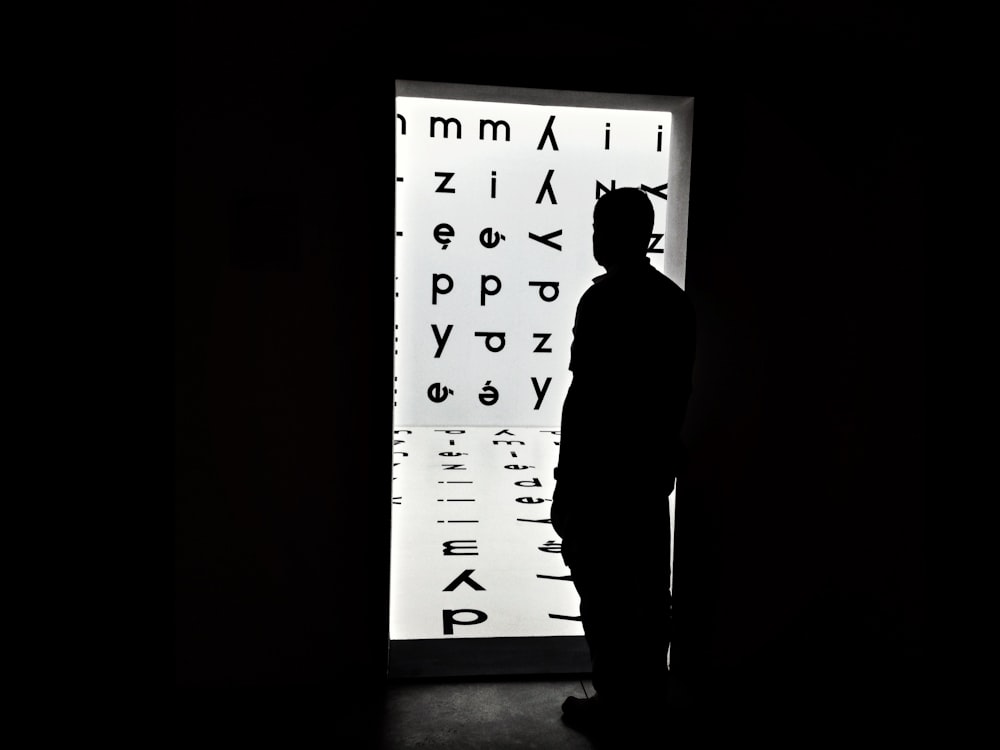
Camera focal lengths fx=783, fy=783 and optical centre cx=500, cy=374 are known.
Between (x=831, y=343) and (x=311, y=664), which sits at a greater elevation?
(x=831, y=343)

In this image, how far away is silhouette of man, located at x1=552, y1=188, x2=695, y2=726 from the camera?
184 cm

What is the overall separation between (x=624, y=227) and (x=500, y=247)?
185 inches

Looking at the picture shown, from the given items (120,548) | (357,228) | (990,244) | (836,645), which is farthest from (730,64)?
(120,548)

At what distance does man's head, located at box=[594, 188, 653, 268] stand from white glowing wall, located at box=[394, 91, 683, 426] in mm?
4438

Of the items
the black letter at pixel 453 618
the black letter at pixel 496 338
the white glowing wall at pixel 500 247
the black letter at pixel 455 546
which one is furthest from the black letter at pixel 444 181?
the black letter at pixel 453 618

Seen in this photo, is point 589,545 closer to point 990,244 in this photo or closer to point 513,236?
point 990,244

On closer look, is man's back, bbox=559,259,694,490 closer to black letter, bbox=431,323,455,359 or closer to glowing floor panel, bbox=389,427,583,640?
glowing floor panel, bbox=389,427,583,640

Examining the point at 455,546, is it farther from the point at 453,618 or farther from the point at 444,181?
the point at 444,181

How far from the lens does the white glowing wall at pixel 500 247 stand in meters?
6.32

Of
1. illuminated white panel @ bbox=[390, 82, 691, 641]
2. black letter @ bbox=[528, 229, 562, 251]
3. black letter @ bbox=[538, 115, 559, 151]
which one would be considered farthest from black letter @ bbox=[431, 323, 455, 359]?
black letter @ bbox=[538, 115, 559, 151]

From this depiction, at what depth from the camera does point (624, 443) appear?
187 cm

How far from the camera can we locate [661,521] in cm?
197

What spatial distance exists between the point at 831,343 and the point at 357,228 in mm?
1448

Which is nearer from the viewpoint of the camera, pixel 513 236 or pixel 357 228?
pixel 357 228
